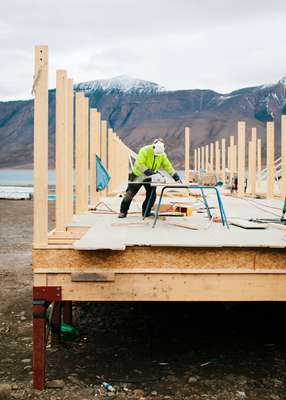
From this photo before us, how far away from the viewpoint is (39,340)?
15.7 feet

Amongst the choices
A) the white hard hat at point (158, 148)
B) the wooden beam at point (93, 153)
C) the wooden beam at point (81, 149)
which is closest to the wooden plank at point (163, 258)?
the white hard hat at point (158, 148)

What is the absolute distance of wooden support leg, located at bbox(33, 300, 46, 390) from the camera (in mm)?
4777

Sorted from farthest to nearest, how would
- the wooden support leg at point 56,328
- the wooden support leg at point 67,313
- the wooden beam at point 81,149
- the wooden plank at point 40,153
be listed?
the wooden beam at point 81,149
the wooden support leg at point 67,313
the wooden support leg at point 56,328
the wooden plank at point 40,153

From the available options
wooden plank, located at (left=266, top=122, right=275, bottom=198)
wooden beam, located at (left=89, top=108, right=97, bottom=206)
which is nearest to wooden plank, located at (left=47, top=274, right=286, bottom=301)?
wooden beam, located at (left=89, top=108, right=97, bottom=206)

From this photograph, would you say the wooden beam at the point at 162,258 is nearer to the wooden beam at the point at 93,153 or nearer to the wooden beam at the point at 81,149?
the wooden beam at the point at 81,149

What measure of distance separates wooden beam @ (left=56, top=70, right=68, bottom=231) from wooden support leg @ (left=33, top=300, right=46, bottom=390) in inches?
59.5

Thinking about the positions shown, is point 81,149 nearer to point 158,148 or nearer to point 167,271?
point 158,148

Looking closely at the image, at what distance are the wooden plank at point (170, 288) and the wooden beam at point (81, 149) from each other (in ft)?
11.3

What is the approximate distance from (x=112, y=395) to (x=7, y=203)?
2575 cm

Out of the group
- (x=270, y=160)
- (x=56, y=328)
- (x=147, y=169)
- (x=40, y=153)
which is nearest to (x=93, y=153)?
(x=147, y=169)

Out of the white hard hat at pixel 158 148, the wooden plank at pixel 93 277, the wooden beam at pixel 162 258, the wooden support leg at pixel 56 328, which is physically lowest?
the wooden support leg at pixel 56 328

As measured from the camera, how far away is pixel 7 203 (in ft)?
97.2

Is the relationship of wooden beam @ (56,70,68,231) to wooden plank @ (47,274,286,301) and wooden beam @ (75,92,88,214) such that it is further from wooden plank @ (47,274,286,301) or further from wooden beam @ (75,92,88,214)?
wooden beam @ (75,92,88,214)

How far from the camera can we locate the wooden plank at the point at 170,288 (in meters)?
4.80
